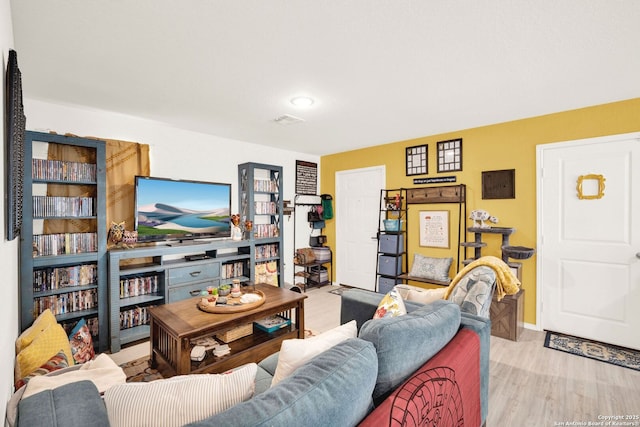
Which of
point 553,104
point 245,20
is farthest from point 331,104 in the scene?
point 553,104

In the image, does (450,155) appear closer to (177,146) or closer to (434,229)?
(434,229)

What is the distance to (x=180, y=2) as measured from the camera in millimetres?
1490

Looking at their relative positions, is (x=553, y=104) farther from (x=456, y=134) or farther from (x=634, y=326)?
(x=634, y=326)

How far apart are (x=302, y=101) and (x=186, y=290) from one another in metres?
2.35

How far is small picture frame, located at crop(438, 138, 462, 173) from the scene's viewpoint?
12.4 ft

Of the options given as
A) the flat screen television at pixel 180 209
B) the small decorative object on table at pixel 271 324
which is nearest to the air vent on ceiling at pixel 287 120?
the flat screen television at pixel 180 209

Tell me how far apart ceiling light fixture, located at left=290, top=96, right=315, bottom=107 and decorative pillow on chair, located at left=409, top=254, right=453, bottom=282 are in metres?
2.50

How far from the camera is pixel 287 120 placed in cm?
331

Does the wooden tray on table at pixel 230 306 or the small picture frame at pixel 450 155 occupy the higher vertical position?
the small picture frame at pixel 450 155

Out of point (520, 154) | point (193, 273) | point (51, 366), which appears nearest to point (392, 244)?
point (520, 154)

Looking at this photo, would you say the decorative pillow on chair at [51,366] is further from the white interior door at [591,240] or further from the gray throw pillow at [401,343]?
the white interior door at [591,240]

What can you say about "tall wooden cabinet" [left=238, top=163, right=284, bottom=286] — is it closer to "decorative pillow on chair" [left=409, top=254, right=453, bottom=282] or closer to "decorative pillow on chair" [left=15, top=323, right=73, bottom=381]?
"decorative pillow on chair" [left=409, top=254, right=453, bottom=282]

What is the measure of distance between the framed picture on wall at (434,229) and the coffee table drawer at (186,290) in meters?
2.84

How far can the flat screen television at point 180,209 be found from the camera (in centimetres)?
318
